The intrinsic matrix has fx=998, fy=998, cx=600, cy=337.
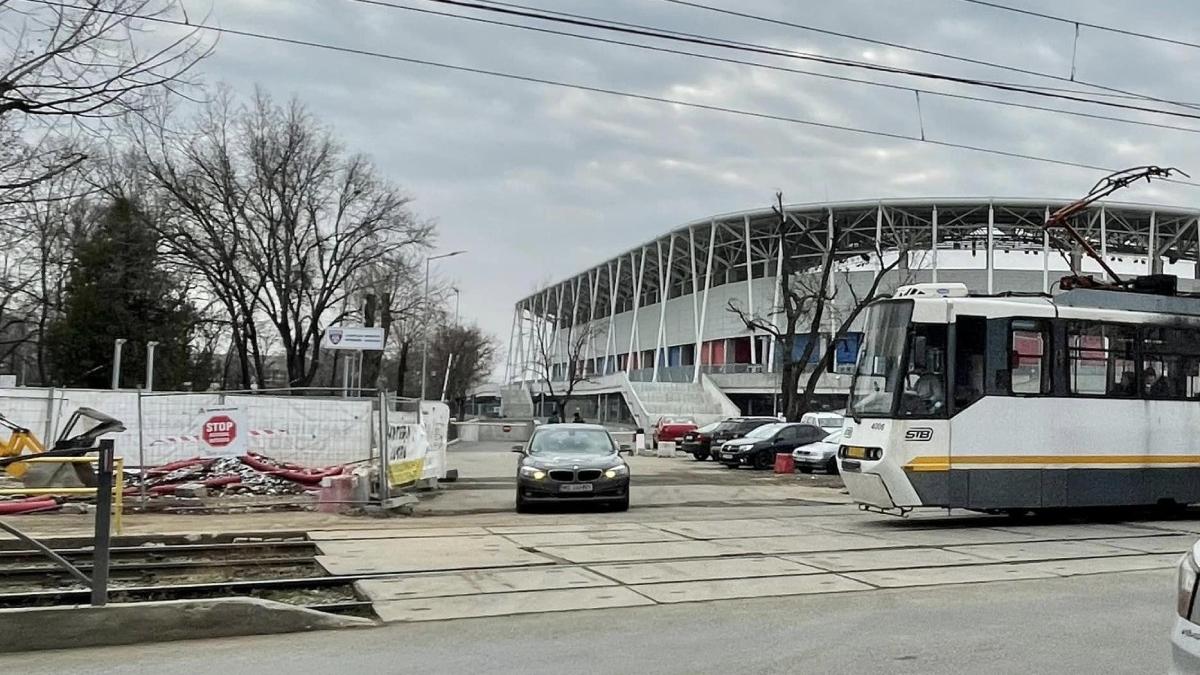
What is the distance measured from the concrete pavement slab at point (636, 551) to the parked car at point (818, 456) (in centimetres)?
1729

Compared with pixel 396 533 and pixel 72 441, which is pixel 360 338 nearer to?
pixel 72 441

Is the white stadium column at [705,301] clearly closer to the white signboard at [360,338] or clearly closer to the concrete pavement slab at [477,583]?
the white signboard at [360,338]

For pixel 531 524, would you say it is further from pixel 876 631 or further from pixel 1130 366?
pixel 1130 366

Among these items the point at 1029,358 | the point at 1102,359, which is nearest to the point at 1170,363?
the point at 1102,359

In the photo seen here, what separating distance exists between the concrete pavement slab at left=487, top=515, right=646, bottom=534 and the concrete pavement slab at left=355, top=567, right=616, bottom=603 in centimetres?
349

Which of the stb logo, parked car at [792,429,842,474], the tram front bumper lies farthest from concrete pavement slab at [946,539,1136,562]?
parked car at [792,429,842,474]

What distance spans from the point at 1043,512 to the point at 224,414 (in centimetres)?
1473

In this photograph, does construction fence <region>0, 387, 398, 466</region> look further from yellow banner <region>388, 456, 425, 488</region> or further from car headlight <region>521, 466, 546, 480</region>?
car headlight <region>521, 466, 546, 480</region>

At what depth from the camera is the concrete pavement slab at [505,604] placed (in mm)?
8297

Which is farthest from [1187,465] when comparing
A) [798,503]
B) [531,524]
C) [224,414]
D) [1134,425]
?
[224,414]

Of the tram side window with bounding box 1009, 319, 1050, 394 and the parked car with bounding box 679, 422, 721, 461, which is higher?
the tram side window with bounding box 1009, 319, 1050, 394

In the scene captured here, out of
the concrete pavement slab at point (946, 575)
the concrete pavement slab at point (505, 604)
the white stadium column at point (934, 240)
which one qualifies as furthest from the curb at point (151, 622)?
the white stadium column at point (934, 240)

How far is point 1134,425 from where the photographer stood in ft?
50.1

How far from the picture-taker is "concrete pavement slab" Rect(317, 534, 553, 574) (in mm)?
10484
